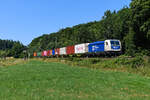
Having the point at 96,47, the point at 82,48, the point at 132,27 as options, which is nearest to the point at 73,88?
the point at 96,47

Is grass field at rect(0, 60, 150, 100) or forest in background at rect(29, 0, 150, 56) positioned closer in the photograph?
grass field at rect(0, 60, 150, 100)

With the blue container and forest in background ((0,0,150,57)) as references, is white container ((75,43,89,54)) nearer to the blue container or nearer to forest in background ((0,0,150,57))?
the blue container

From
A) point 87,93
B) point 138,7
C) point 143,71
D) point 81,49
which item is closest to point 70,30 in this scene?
point 81,49

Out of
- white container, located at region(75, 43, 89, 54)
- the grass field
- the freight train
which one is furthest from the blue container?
the grass field

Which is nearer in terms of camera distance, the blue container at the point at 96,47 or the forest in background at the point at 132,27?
the forest in background at the point at 132,27

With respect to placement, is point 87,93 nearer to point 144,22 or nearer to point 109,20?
point 144,22

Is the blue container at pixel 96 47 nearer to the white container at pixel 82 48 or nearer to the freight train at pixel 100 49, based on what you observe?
the freight train at pixel 100 49

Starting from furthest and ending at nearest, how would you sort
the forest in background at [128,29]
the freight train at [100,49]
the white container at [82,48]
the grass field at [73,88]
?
the white container at [82,48] < the forest in background at [128,29] < the freight train at [100,49] < the grass field at [73,88]

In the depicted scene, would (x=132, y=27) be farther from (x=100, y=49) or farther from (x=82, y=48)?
(x=82, y=48)

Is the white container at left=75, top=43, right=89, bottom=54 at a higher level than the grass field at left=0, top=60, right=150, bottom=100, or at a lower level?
higher

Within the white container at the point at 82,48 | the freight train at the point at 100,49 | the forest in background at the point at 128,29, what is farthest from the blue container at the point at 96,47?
the forest in background at the point at 128,29

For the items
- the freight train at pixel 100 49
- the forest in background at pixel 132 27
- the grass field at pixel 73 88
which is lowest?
the grass field at pixel 73 88

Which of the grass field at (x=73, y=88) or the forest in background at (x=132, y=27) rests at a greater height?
the forest in background at (x=132, y=27)

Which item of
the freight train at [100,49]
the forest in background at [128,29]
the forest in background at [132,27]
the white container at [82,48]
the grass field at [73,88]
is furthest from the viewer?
the white container at [82,48]
